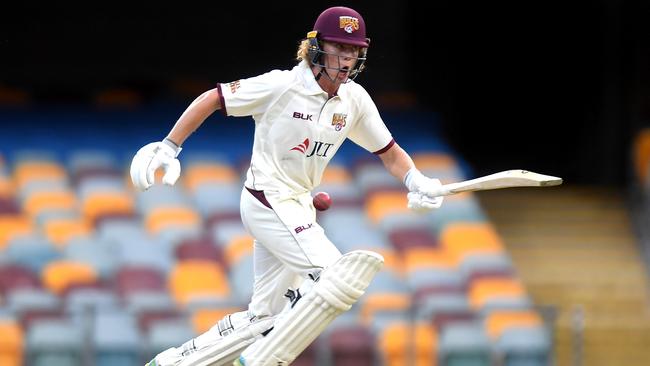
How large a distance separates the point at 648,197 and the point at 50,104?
4.33m

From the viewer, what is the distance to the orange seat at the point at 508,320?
9898 millimetres

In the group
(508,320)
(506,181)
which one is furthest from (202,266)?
(506,181)

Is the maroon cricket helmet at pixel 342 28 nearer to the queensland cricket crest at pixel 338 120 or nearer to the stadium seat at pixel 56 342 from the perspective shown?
the queensland cricket crest at pixel 338 120

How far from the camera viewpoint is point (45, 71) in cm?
1258

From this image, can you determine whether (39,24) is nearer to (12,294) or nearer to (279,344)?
(12,294)

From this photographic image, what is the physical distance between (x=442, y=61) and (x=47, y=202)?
327cm

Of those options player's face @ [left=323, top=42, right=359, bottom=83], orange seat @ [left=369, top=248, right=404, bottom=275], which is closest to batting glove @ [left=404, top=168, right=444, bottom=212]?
player's face @ [left=323, top=42, right=359, bottom=83]

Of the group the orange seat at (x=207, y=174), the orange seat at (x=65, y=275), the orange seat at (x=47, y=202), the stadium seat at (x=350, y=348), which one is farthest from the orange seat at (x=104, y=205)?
the stadium seat at (x=350, y=348)

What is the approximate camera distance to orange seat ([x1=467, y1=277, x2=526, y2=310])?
422 inches

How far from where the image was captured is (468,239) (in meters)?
11.4

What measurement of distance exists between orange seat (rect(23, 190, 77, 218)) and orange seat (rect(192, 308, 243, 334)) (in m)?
2.05

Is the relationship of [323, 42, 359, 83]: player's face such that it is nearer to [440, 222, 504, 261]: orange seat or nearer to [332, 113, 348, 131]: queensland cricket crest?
[332, 113, 348, 131]: queensland cricket crest

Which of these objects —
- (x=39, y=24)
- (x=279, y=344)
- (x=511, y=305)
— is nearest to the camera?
(x=279, y=344)

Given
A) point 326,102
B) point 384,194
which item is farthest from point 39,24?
point 326,102
